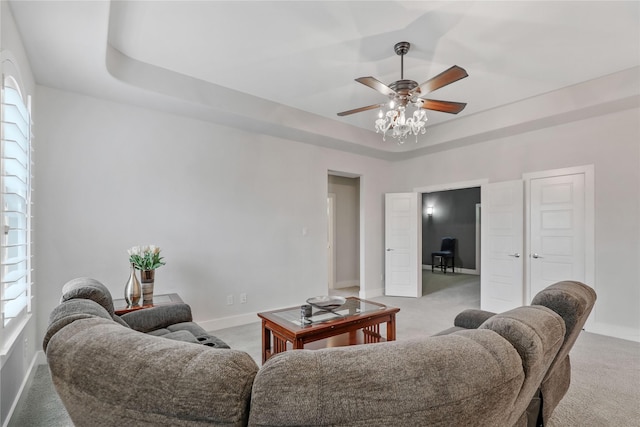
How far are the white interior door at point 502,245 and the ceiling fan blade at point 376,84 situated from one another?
2.81 m

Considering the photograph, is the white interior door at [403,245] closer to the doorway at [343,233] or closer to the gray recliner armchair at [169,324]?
the doorway at [343,233]

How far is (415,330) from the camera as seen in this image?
380cm

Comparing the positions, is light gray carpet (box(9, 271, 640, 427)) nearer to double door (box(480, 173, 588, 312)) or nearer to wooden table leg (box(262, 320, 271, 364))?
wooden table leg (box(262, 320, 271, 364))

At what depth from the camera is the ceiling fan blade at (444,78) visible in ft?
7.38

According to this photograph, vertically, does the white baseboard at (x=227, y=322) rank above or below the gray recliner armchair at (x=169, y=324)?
below

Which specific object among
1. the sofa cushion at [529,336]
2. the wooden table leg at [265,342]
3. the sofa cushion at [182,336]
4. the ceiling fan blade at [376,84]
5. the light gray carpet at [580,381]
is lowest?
the light gray carpet at [580,381]

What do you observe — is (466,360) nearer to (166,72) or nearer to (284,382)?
(284,382)

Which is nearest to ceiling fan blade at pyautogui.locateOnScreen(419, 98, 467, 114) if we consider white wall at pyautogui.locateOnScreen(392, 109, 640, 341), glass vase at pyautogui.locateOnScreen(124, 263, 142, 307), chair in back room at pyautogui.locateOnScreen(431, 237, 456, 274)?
white wall at pyautogui.locateOnScreen(392, 109, 640, 341)

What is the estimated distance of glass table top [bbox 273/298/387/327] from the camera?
2.52 m

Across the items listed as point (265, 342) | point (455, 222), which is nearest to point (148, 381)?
point (265, 342)

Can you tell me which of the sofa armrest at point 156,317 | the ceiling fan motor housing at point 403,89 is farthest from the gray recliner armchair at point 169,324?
the ceiling fan motor housing at point 403,89

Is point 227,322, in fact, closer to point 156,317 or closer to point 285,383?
point 156,317

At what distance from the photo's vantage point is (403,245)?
5754mm

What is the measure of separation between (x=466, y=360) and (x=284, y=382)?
0.45m
